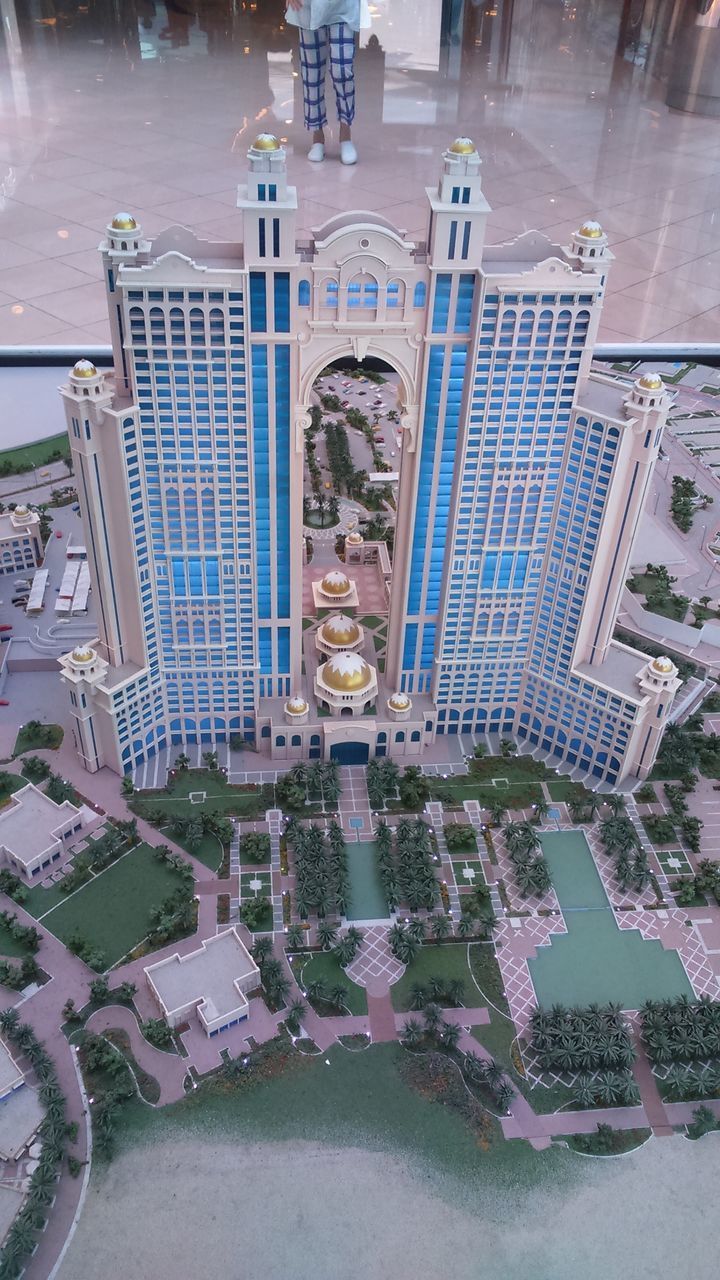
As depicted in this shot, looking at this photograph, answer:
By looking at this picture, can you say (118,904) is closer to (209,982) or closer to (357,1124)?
(209,982)

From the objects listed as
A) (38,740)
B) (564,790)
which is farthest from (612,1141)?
(38,740)

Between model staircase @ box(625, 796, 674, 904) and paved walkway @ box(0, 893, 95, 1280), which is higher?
model staircase @ box(625, 796, 674, 904)

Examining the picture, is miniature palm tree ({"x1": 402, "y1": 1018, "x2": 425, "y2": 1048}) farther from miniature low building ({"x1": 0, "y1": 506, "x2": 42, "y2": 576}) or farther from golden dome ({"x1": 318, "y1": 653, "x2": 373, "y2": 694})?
A: miniature low building ({"x1": 0, "y1": 506, "x2": 42, "y2": 576})

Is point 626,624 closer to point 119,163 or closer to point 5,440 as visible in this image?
point 5,440

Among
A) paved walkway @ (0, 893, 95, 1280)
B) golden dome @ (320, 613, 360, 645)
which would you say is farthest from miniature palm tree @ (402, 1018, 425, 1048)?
golden dome @ (320, 613, 360, 645)

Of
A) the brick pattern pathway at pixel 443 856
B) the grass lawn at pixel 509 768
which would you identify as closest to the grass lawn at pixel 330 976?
the brick pattern pathway at pixel 443 856
